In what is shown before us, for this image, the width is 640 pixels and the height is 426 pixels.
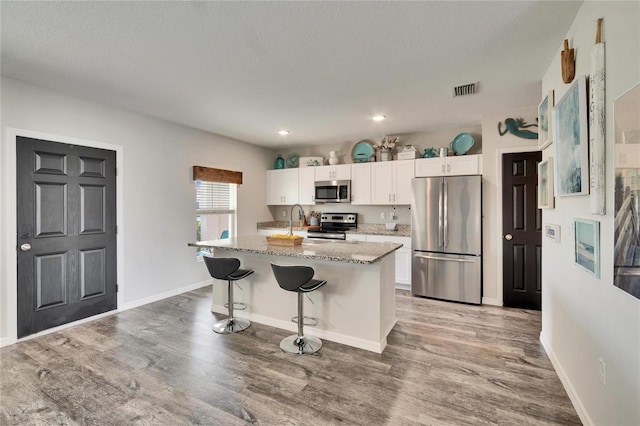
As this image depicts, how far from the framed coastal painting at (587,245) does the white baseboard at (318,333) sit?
1657mm

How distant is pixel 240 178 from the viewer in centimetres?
548

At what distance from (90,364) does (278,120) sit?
3368 mm

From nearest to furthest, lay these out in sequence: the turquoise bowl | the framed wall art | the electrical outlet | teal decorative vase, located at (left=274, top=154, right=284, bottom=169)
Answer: the electrical outlet → the framed wall art → the turquoise bowl → teal decorative vase, located at (left=274, top=154, right=284, bottom=169)

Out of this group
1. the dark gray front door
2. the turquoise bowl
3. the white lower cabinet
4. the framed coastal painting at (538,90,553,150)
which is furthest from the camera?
the white lower cabinet

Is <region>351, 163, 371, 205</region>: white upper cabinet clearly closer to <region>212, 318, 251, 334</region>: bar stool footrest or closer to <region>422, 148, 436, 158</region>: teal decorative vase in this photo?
<region>422, 148, 436, 158</region>: teal decorative vase

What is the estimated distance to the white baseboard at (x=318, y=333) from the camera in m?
2.75

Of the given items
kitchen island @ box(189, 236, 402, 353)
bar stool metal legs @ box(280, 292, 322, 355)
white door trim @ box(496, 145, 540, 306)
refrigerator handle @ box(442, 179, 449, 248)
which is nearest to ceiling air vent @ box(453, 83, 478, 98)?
white door trim @ box(496, 145, 540, 306)

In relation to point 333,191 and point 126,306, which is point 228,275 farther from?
point 333,191

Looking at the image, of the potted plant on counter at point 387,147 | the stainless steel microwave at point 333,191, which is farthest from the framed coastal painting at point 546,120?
the stainless steel microwave at point 333,191

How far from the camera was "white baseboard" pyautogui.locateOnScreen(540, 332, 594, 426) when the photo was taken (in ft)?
5.88

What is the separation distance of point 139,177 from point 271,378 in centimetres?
311

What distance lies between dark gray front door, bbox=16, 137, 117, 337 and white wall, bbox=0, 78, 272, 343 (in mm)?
100

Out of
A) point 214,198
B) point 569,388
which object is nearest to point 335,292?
point 569,388

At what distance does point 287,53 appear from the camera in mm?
2387
